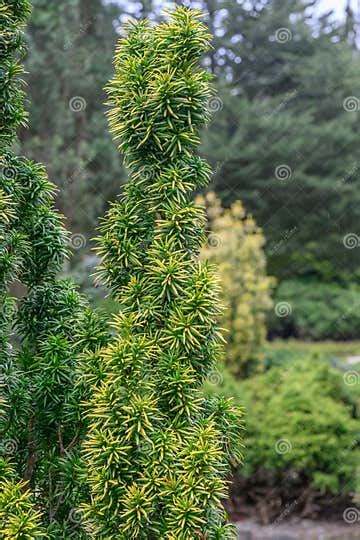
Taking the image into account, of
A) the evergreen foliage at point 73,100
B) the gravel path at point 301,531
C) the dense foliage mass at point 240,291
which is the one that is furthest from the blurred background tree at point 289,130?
the gravel path at point 301,531

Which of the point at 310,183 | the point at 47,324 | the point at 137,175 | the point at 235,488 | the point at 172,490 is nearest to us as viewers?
the point at 172,490

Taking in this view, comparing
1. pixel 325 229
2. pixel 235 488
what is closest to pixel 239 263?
pixel 235 488

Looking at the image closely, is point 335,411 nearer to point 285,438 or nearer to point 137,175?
point 285,438

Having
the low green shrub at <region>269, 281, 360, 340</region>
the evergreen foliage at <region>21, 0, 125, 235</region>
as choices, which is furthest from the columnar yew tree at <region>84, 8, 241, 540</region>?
the low green shrub at <region>269, 281, 360, 340</region>

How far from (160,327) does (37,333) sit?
0.69m

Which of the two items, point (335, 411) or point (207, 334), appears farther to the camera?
point (335, 411)

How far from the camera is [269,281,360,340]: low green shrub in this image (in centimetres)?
2147

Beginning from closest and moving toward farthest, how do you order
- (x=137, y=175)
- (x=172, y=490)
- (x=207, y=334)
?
1. (x=172, y=490)
2. (x=207, y=334)
3. (x=137, y=175)

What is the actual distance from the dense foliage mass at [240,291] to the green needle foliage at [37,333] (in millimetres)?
8817

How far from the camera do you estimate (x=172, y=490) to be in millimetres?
2258

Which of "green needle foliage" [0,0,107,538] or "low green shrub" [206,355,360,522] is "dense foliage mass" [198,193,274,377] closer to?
"low green shrub" [206,355,360,522]

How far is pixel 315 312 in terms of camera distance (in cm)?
2161

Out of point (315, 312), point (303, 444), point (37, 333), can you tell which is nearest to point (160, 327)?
point (37, 333)

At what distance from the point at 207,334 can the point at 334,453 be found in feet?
15.0
